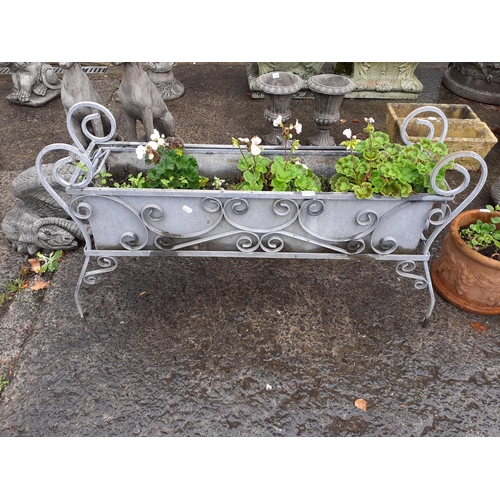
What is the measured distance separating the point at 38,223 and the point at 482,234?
325 centimetres

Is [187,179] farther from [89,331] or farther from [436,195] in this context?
[436,195]

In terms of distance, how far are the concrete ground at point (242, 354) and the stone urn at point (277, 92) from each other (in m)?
1.88

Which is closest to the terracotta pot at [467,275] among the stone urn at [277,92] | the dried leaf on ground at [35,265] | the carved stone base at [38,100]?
the stone urn at [277,92]

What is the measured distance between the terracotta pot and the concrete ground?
0.10 meters

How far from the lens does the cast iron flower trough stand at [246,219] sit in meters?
2.32

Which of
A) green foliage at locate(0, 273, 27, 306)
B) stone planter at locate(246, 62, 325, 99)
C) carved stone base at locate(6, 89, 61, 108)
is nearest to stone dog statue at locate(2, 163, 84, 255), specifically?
green foliage at locate(0, 273, 27, 306)

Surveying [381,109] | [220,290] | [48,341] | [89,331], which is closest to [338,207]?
[220,290]

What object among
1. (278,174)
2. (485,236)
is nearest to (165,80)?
(278,174)

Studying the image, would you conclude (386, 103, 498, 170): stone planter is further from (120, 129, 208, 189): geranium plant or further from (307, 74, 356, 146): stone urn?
(120, 129, 208, 189): geranium plant

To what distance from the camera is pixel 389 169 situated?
7.54 feet

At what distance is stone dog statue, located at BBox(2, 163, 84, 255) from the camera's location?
3.13 meters

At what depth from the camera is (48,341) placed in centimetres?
Result: 275

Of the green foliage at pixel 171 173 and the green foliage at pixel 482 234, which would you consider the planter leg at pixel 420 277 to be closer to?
the green foliage at pixel 482 234

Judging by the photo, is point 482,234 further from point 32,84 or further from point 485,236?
point 32,84
